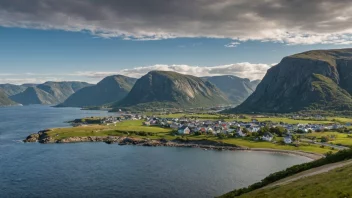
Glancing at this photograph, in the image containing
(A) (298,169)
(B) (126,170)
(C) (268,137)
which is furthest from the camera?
(C) (268,137)

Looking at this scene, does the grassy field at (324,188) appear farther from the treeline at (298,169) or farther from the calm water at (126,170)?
the calm water at (126,170)

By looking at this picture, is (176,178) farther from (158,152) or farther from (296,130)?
(296,130)

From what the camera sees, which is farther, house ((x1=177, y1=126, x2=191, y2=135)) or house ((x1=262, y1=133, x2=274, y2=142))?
house ((x1=177, y1=126, x2=191, y2=135))

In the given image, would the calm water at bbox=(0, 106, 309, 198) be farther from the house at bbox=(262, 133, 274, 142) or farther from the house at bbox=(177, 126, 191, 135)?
the house at bbox=(177, 126, 191, 135)

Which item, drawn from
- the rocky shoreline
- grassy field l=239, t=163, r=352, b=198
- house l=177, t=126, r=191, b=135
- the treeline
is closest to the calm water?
the rocky shoreline

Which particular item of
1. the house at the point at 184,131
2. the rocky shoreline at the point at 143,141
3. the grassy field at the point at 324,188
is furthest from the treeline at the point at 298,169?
the house at the point at 184,131

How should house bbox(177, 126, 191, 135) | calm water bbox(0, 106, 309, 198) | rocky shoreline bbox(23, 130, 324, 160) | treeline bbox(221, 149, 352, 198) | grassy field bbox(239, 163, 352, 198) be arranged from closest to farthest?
grassy field bbox(239, 163, 352, 198), treeline bbox(221, 149, 352, 198), calm water bbox(0, 106, 309, 198), rocky shoreline bbox(23, 130, 324, 160), house bbox(177, 126, 191, 135)

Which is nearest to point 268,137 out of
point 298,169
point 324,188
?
point 298,169

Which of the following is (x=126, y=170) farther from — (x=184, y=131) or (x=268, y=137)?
(x=184, y=131)
